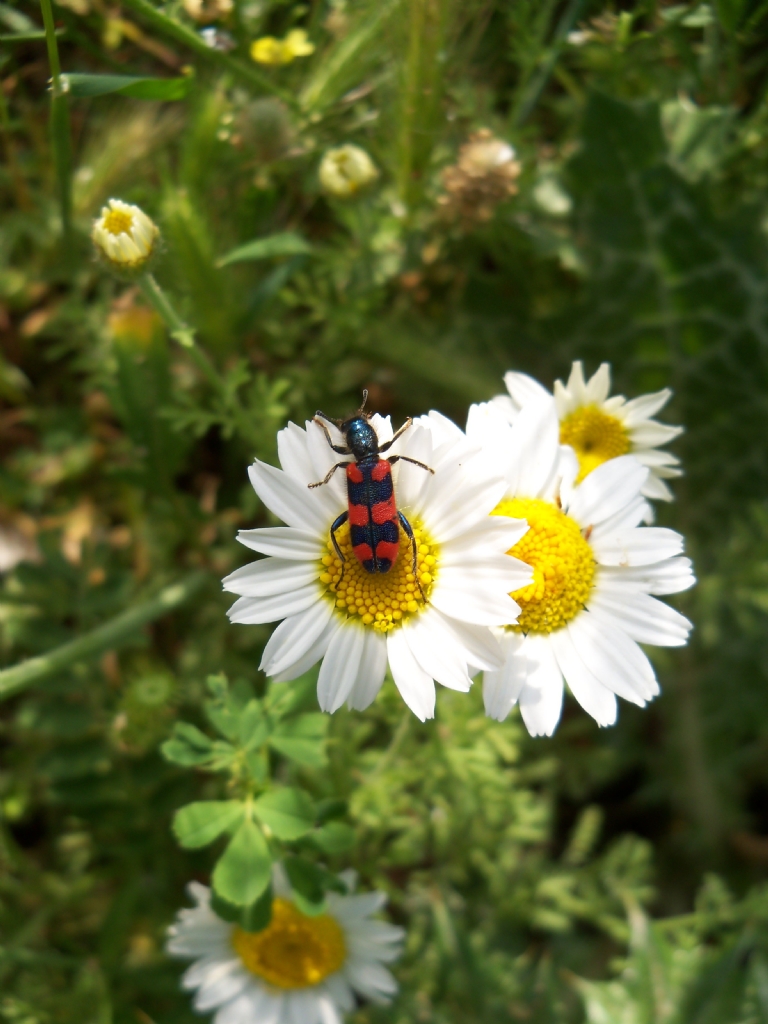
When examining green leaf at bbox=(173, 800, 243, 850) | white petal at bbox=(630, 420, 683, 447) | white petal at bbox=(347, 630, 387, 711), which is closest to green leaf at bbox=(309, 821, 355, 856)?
green leaf at bbox=(173, 800, 243, 850)

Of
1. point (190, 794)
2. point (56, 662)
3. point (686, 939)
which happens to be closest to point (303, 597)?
point (56, 662)

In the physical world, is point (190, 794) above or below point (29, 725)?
below

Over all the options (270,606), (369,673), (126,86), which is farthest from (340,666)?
(126,86)

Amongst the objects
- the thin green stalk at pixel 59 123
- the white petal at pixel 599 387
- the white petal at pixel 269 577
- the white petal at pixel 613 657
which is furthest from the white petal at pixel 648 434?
the thin green stalk at pixel 59 123

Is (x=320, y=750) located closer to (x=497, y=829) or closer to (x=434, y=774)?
(x=434, y=774)

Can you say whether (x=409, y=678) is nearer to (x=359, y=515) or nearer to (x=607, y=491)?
(x=359, y=515)

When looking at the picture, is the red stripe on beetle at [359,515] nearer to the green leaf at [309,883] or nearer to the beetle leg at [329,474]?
the beetle leg at [329,474]
